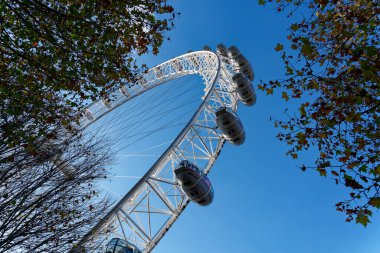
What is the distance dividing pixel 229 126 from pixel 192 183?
5952mm

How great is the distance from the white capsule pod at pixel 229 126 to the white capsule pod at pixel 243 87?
18.3 feet

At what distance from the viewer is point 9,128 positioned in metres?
8.08

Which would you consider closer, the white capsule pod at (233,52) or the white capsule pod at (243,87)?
the white capsule pod at (243,87)

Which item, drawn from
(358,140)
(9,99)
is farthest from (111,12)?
(358,140)

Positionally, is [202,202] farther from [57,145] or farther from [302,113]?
[302,113]

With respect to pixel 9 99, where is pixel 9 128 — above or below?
below

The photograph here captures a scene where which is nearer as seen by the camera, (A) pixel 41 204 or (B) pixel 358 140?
(B) pixel 358 140

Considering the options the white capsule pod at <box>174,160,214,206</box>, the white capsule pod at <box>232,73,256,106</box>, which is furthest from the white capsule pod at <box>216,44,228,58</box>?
the white capsule pod at <box>174,160,214,206</box>

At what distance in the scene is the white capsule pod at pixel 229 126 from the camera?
21484 mm

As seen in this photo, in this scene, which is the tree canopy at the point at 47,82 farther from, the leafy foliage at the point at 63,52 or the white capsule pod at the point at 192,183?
the white capsule pod at the point at 192,183

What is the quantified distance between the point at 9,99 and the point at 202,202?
1143 cm

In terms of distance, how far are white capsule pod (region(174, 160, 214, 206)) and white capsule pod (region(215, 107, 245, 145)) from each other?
4.97m

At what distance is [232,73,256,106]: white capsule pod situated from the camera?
87.7 ft

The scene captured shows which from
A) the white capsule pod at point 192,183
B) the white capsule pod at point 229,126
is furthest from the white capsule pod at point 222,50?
the white capsule pod at point 192,183
